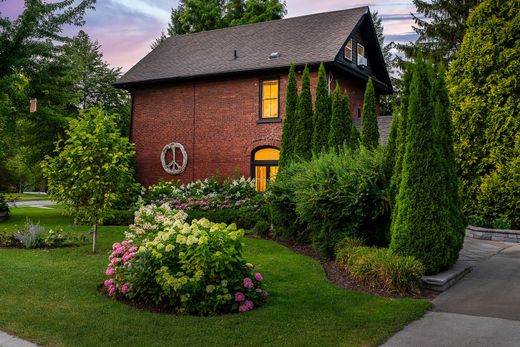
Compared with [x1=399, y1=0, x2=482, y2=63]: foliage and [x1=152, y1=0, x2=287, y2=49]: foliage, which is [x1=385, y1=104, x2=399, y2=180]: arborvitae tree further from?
[x1=152, y1=0, x2=287, y2=49]: foliage

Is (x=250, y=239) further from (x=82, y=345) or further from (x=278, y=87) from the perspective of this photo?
(x=278, y=87)

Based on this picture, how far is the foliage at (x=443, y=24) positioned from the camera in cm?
2652

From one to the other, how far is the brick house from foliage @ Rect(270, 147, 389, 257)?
893 centimetres

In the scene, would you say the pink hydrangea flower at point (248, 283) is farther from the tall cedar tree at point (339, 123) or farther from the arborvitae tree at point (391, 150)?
the tall cedar tree at point (339, 123)

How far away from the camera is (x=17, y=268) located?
8492 millimetres

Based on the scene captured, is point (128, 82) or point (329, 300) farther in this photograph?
point (128, 82)

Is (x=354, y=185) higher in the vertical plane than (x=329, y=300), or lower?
higher

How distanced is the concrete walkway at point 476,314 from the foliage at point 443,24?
20.7 metres

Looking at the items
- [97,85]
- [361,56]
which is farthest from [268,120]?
[97,85]

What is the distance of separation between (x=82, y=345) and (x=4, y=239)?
8.28m

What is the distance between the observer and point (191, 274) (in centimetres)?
597

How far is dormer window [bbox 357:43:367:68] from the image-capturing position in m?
21.0

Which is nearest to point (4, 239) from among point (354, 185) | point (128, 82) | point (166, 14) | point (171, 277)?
point (171, 277)

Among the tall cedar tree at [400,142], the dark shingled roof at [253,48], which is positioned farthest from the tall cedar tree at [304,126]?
the dark shingled roof at [253,48]
